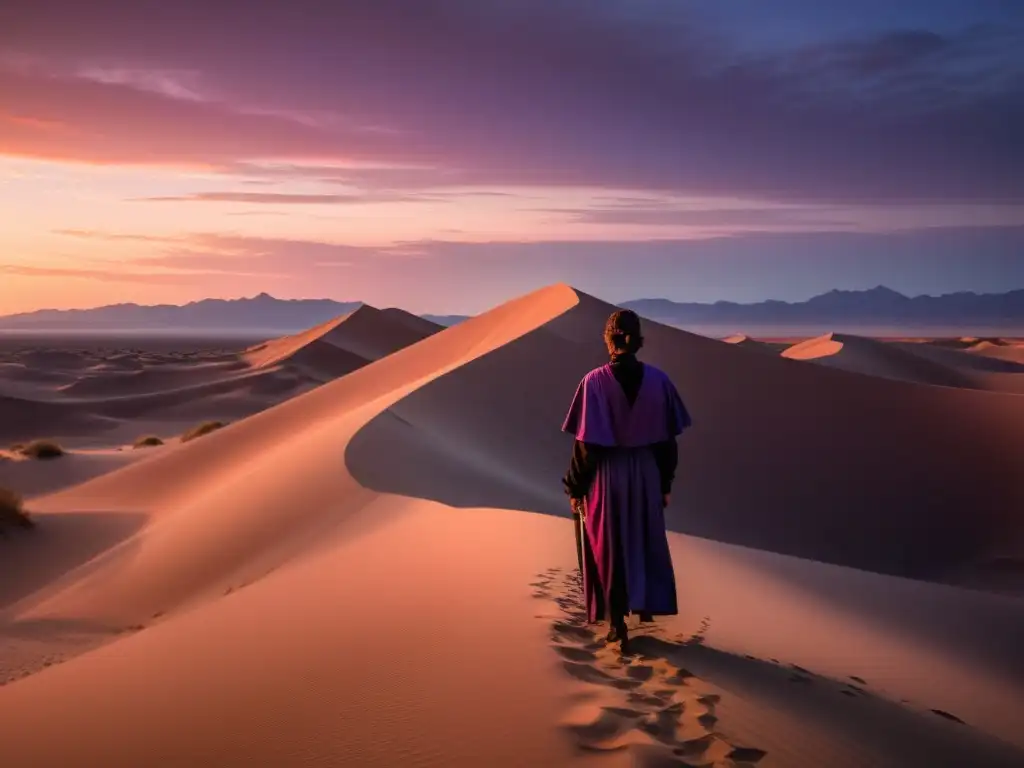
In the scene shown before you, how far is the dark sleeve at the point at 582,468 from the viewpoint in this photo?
4473 mm

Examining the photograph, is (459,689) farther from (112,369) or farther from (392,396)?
(112,369)

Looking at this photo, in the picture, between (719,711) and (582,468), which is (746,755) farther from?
(582,468)

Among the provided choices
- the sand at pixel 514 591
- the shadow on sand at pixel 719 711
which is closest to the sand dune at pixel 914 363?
the sand at pixel 514 591

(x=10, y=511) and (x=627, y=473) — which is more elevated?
(x=627, y=473)

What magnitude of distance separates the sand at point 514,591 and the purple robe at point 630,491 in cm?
30

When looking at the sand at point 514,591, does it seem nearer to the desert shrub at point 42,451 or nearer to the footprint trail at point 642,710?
the footprint trail at point 642,710

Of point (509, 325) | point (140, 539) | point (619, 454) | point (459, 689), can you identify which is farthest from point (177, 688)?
point (509, 325)

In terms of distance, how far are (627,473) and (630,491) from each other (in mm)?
94

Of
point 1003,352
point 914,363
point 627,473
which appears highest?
point 627,473

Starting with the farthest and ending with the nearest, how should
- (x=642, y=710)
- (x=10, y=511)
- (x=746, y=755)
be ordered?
(x=10, y=511), (x=642, y=710), (x=746, y=755)

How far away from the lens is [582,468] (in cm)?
450

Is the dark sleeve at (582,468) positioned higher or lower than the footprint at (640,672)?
higher

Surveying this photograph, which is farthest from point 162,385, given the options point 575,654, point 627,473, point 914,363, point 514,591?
point 575,654

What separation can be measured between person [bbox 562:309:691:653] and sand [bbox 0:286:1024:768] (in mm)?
302
